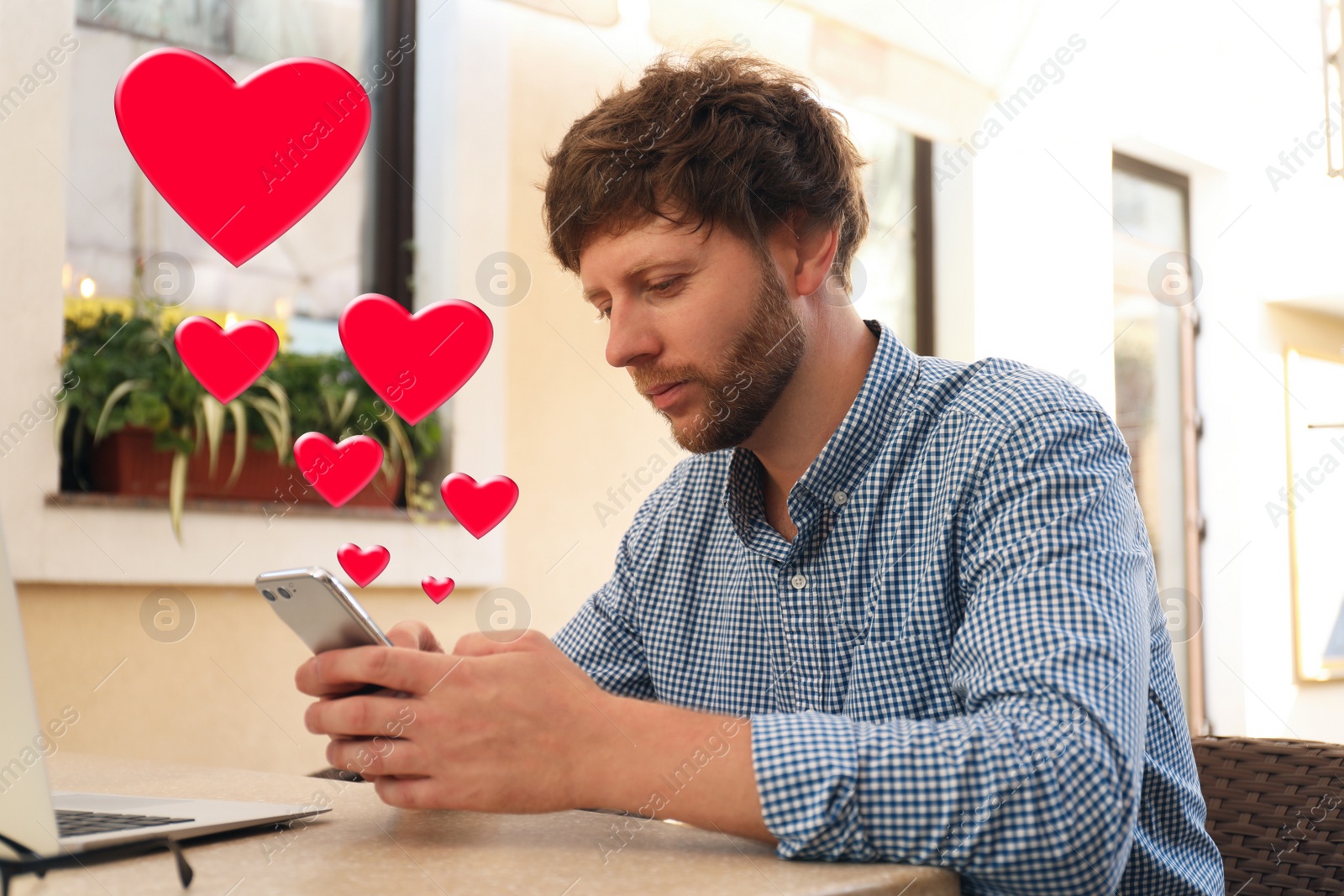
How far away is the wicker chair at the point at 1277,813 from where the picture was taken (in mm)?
902

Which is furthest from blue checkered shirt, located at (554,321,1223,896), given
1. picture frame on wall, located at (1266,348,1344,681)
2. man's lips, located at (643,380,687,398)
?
picture frame on wall, located at (1266,348,1344,681)

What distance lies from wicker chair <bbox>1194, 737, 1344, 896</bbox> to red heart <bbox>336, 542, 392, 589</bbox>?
137 centimetres

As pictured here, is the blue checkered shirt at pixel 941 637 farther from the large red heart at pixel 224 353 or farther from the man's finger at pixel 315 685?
the large red heart at pixel 224 353

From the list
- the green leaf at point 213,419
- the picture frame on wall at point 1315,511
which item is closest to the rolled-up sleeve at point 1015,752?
the green leaf at point 213,419

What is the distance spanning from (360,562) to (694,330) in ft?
3.54

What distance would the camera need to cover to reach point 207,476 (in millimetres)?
1869

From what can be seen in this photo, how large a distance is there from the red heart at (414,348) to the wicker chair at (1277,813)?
1.31m

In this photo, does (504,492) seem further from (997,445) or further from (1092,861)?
(1092,861)

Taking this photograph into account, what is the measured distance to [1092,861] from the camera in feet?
2.16

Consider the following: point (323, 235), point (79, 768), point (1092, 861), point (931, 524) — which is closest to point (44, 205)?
point (323, 235)

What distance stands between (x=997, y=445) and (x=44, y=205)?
4.77ft

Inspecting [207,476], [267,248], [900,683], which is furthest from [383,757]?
[267,248]

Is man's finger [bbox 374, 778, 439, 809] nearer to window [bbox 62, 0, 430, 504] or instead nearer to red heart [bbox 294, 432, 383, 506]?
window [bbox 62, 0, 430, 504]

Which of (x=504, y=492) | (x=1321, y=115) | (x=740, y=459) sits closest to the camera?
(x=740, y=459)
